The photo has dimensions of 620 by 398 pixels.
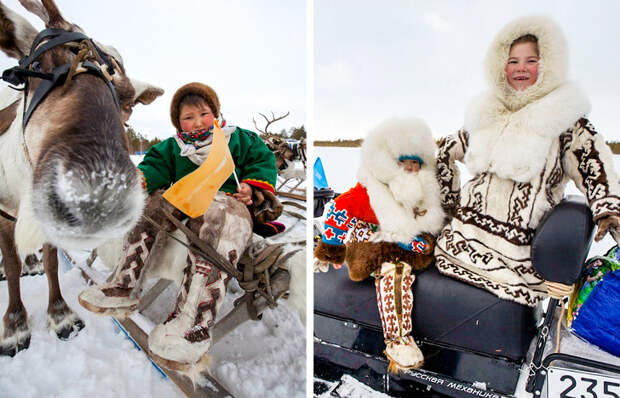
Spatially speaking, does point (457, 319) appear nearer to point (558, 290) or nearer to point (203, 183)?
point (558, 290)

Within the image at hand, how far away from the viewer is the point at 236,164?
0.72 meters

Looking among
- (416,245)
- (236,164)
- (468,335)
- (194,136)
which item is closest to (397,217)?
(416,245)

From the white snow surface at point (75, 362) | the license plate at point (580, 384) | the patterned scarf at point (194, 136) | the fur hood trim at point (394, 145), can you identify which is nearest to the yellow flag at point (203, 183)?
the patterned scarf at point (194, 136)

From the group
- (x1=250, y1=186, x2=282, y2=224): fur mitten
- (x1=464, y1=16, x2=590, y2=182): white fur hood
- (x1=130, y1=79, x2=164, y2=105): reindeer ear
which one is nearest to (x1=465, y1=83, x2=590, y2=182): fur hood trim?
(x1=464, y1=16, x2=590, y2=182): white fur hood

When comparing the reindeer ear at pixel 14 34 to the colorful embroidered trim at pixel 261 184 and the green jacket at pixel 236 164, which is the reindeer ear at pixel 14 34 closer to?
the green jacket at pixel 236 164

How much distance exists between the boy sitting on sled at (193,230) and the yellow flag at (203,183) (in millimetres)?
48

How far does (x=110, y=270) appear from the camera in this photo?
27.7 inches

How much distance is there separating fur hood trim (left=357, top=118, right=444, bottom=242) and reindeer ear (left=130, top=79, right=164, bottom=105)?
23.9 inches

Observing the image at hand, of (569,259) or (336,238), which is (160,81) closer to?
(336,238)

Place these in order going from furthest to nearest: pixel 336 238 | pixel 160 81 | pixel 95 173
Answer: pixel 336 238 < pixel 160 81 < pixel 95 173

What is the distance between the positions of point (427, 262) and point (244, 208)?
0.61 m

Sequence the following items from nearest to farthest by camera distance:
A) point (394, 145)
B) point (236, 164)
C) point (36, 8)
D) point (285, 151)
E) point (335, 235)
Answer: point (36, 8), point (236, 164), point (394, 145), point (335, 235), point (285, 151)

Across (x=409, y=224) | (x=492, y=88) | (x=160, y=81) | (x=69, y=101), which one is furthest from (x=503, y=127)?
(x=69, y=101)

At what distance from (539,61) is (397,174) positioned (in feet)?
1.45
